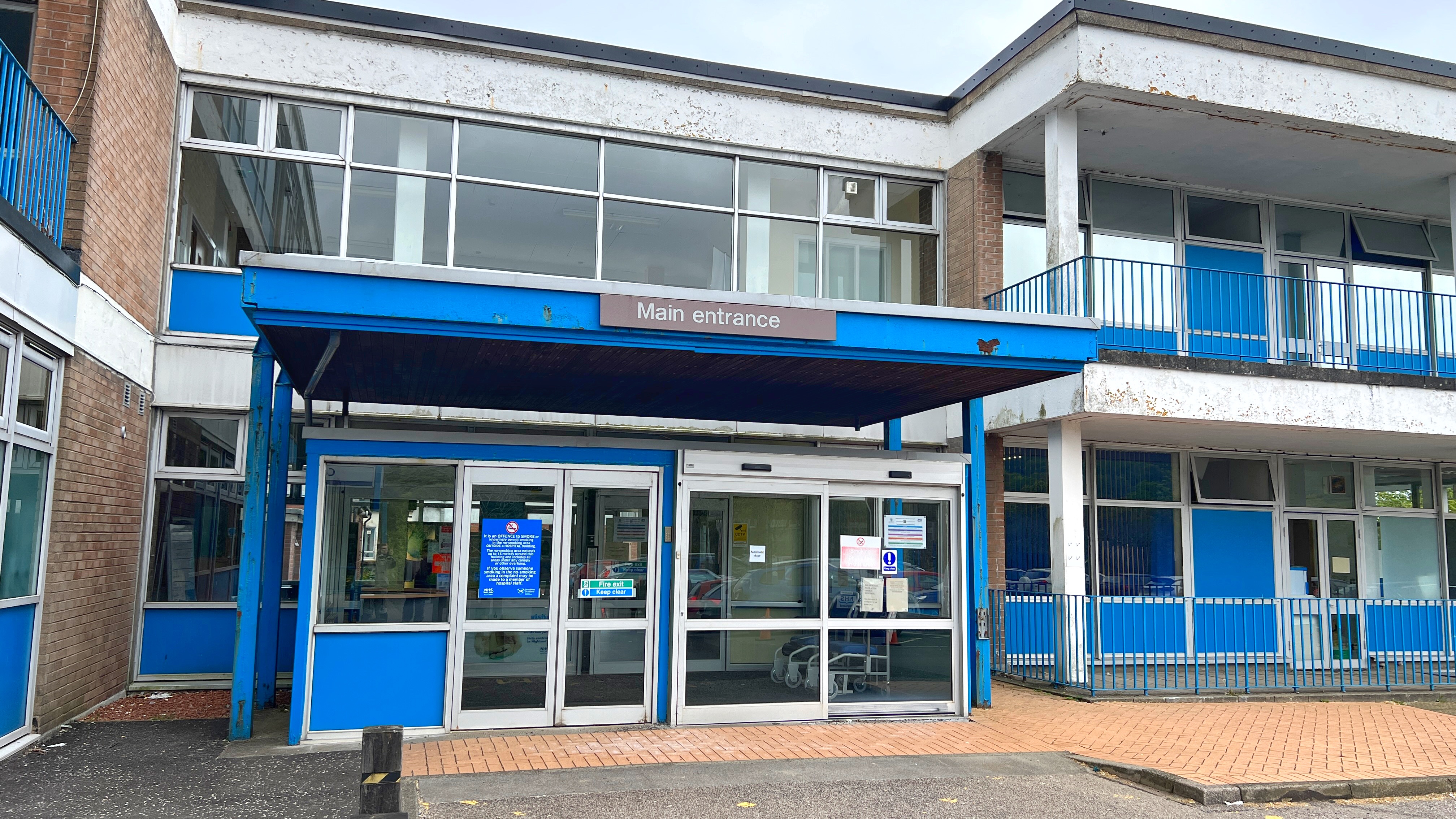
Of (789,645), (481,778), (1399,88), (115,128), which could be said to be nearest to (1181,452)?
(1399,88)

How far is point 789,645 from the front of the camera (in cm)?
852

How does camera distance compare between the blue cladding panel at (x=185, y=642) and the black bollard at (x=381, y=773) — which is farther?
the blue cladding panel at (x=185, y=642)

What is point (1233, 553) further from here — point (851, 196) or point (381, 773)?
point (381, 773)

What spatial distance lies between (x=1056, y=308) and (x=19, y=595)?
9.70 metres

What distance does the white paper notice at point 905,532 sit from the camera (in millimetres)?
8953

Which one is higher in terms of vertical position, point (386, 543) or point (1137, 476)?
point (1137, 476)

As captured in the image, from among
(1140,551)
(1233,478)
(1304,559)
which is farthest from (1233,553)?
(1140,551)

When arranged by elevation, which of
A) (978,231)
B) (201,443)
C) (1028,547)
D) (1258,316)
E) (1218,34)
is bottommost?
(1028,547)

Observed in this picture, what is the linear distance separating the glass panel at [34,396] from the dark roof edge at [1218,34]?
33.1 feet

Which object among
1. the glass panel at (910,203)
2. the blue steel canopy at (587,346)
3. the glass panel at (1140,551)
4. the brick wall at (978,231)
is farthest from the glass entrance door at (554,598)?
the glass panel at (1140,551)

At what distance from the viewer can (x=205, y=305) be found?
10.7 meters

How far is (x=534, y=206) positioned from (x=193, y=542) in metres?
5.14

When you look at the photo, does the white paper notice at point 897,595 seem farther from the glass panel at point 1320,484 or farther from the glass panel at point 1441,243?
the glass panel at point 1441,243

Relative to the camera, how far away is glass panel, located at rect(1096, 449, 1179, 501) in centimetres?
1354
